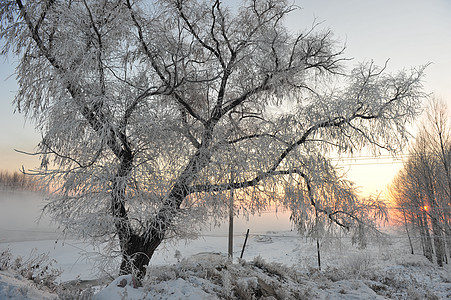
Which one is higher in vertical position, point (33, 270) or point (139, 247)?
point (139, 247)

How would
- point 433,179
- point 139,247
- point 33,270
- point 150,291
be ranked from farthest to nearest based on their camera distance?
point 433,179 → point 139,247 → point 33,270 → point 150,291

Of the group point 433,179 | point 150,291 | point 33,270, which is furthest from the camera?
point 433,179

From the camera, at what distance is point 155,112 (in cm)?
576

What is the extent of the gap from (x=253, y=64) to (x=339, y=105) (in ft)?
7.75

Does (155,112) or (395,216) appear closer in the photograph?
(155,112)

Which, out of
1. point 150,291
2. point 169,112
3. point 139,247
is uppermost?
point 169,112

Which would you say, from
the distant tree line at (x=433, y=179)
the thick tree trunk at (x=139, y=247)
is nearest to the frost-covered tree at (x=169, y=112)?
the thick tree trunk at (x=139, y=247)

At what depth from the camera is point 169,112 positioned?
6.83 meters

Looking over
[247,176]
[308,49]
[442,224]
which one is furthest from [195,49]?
[442,224]

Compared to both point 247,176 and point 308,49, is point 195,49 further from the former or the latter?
point 247,176

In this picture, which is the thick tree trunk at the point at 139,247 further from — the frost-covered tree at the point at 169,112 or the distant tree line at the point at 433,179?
the distant tree line at the point at 433,179

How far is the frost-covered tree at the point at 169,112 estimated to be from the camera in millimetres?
5055

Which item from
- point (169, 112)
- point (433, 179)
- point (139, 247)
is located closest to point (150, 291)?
point (139, 247)

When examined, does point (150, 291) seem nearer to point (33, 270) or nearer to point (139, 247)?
point (139, 247)
